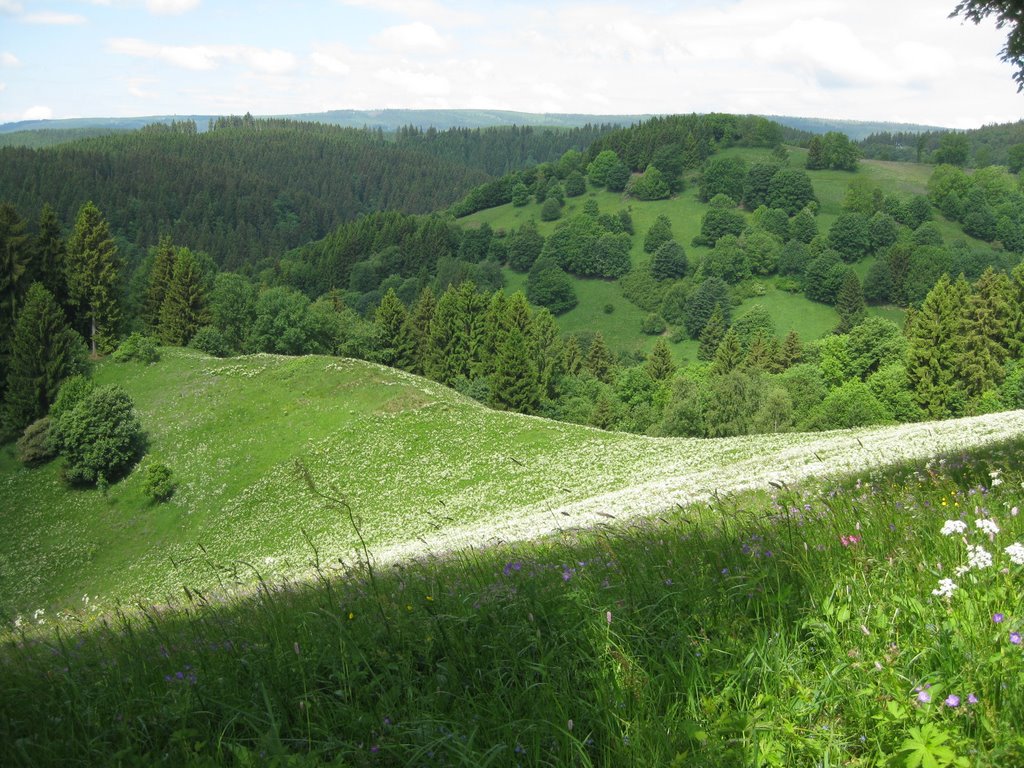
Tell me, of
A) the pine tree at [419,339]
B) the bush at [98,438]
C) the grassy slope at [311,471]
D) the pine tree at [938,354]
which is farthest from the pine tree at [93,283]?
the pine tree at [938,354]

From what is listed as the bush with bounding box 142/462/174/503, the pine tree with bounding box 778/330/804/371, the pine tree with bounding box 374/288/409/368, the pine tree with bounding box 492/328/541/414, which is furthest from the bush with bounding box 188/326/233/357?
the pine tree with bounding box 778/330/804/371

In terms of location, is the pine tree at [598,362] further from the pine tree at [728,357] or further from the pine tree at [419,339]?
the pine tree at [419,339]

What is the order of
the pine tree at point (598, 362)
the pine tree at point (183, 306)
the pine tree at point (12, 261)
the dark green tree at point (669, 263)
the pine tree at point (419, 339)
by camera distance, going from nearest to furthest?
the pine tree at point (12, 261)
the pine tree at point (183, 306)
the pine tree at point (419, 339)
the pine tree at point (598, 362)
the dark green tree at point (669, 263)

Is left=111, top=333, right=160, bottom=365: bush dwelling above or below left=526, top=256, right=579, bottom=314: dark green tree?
above

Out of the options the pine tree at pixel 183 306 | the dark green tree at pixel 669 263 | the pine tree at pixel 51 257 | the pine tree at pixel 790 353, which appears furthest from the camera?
the dark green tree at pixel 669 263

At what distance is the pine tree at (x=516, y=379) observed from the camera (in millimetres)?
84375

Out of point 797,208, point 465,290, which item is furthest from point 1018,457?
point 797,208

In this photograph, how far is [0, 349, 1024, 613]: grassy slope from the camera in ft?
109

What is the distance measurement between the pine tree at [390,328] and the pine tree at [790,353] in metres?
57.9

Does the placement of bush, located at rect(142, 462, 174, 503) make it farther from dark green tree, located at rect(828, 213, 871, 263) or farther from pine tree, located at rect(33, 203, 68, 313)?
dark green tree, located at rect(828, 213, 871, 263)

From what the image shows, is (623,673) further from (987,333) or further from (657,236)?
(657,236)

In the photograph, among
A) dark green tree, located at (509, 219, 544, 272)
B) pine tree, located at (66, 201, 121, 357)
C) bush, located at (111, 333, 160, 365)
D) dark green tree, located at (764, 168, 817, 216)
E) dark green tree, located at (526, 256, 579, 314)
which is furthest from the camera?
dark green tree, located at (764, 168, 817, 216)

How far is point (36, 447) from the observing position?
184 ft

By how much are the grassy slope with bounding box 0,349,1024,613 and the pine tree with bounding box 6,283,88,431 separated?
17.4 ft
